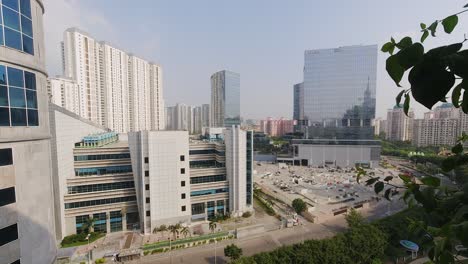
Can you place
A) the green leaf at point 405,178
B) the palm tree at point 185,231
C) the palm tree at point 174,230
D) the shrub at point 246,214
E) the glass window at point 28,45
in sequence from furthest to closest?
the shrub at point 246,214, the palm tree at point 185,231, the palm tree at point 174,230, the glass window at point 28,45, the green leaf at point 405,178

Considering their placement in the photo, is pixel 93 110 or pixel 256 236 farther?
pixel 93 110

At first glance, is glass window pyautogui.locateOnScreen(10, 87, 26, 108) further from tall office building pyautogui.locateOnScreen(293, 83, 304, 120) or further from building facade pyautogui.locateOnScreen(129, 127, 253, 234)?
tall office building pyautogui.locateOnScreen(293, 83, 304, 120)

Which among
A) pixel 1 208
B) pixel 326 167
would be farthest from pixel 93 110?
pixel 326 167

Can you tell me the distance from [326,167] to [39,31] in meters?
51.4

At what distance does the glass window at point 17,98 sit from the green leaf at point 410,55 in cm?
978

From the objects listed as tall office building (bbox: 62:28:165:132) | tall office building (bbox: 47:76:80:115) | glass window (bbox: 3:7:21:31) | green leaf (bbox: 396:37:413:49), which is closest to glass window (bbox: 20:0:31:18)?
glass window (bbox: 3:7:21:31)

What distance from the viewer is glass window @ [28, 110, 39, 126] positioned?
25.9ft

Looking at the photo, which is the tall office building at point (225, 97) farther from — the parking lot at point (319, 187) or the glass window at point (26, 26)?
the glass window at point (26, 26)

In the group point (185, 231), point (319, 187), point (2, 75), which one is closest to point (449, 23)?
point (2, 75)

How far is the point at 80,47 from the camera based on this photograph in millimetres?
39906

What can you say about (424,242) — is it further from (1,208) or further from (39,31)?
(39,31)

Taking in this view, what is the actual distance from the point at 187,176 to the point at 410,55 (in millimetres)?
22364

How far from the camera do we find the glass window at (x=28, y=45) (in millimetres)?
7695

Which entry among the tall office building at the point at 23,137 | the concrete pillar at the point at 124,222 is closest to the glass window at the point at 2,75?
the tall office building at the point at 23,137
